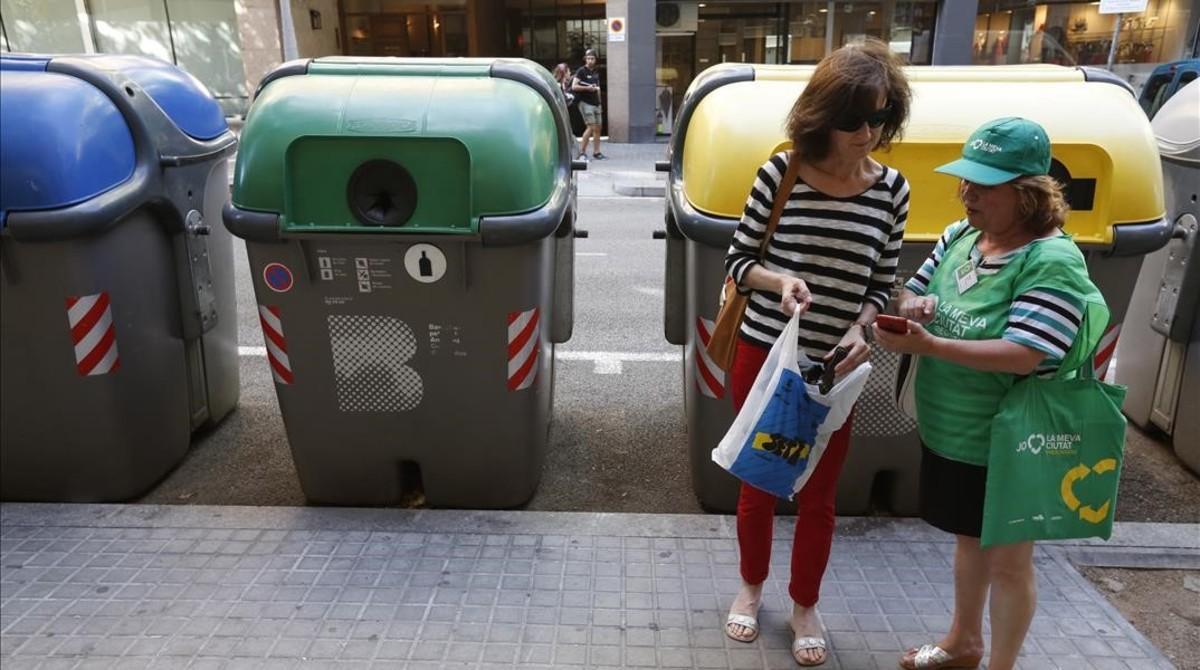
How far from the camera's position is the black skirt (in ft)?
7.36

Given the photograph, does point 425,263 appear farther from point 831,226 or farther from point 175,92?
point 175,92

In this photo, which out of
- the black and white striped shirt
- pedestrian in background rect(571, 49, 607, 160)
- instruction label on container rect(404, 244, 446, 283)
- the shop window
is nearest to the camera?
the black and white striped shirt

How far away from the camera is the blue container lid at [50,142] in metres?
2.96

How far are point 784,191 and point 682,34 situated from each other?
49.2ft

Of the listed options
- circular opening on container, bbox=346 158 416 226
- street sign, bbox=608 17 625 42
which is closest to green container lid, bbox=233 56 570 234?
circular opening on container, bbox=346 158 416 226

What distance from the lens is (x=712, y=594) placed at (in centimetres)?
294

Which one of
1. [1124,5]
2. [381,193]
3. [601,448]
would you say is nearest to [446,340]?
[381,193]

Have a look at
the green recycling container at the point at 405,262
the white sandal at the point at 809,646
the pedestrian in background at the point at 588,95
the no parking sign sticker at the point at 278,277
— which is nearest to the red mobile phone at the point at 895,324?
the white sandal at the point at 809,646

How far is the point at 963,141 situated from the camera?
2.95 metres

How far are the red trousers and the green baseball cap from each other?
0.75 meters

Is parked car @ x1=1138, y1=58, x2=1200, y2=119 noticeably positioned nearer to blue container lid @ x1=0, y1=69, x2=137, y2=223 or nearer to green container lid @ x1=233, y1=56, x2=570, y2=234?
green container lid @ x1=233, y1=56, x2=570, y2=234

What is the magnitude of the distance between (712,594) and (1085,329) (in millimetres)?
1510

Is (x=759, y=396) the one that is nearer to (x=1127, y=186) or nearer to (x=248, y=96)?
(x=1127, y=186)

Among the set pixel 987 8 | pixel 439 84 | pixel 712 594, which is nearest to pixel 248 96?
pixel 987 8
